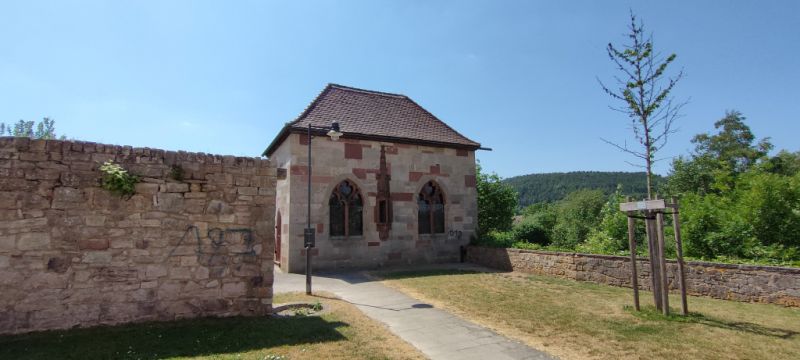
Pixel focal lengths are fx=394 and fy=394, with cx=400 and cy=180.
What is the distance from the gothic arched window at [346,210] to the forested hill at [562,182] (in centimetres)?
6828

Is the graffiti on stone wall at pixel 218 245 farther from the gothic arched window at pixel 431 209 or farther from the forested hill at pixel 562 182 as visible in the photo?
the forested hill at pixel 562 182

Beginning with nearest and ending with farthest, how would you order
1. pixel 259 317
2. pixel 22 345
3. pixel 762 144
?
pixel 22 345 < pixel 259 317 < pixel 762 144

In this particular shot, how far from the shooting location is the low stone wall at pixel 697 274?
7797mm

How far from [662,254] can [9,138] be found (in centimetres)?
1076

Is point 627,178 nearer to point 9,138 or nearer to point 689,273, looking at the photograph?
point 689,273

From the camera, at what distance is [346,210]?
47.8ft

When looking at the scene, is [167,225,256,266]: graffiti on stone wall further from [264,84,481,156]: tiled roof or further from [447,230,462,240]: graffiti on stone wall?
[447,230,462,240]: graffiti on stone wall

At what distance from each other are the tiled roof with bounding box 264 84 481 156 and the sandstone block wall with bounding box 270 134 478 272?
352 millimetres

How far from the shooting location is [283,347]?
5.38m

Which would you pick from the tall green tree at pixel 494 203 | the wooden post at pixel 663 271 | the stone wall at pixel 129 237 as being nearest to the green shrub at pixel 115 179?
the stone wall at pixel 129 237

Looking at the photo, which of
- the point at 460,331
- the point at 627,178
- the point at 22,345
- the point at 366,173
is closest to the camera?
the point at 22,345

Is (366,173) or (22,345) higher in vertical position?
(366,173)

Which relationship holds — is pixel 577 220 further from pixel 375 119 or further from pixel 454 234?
pixel 375 119

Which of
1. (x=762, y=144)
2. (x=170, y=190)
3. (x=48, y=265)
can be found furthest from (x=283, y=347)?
(x=762, y=144)
